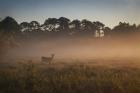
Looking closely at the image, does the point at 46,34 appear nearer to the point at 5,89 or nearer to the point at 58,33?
the point at 58,33

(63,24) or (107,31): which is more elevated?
(63,24)

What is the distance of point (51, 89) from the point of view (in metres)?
11.8

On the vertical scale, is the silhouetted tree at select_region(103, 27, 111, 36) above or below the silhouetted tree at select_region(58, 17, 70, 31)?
below

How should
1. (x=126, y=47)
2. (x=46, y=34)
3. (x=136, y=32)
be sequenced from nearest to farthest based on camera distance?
(x=126, y=47) → (x=136, y=32) → (x=46, y=34)

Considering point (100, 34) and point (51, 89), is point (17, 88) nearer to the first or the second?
point (51, 89)

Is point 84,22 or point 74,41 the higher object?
point 84,22

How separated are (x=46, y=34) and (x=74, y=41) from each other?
36.1ft

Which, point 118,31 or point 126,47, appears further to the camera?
point 118,31

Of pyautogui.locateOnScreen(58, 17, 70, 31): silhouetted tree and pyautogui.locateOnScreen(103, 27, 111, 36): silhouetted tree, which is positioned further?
pyautogui.locateOnScreen(58, 17, 70, 31): silhouetted tree

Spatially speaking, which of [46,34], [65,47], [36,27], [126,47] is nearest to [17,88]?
[126,47]

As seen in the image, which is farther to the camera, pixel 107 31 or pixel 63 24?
pixel 63 24

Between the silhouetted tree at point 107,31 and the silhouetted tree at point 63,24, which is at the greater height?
the silhouetted tree at point 63,24

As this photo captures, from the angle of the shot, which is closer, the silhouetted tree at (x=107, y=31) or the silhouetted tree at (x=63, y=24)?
the silhouetted tree at (x=107, y=31)

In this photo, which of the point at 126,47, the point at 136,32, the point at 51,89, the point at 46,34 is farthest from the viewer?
the point at 46,34
